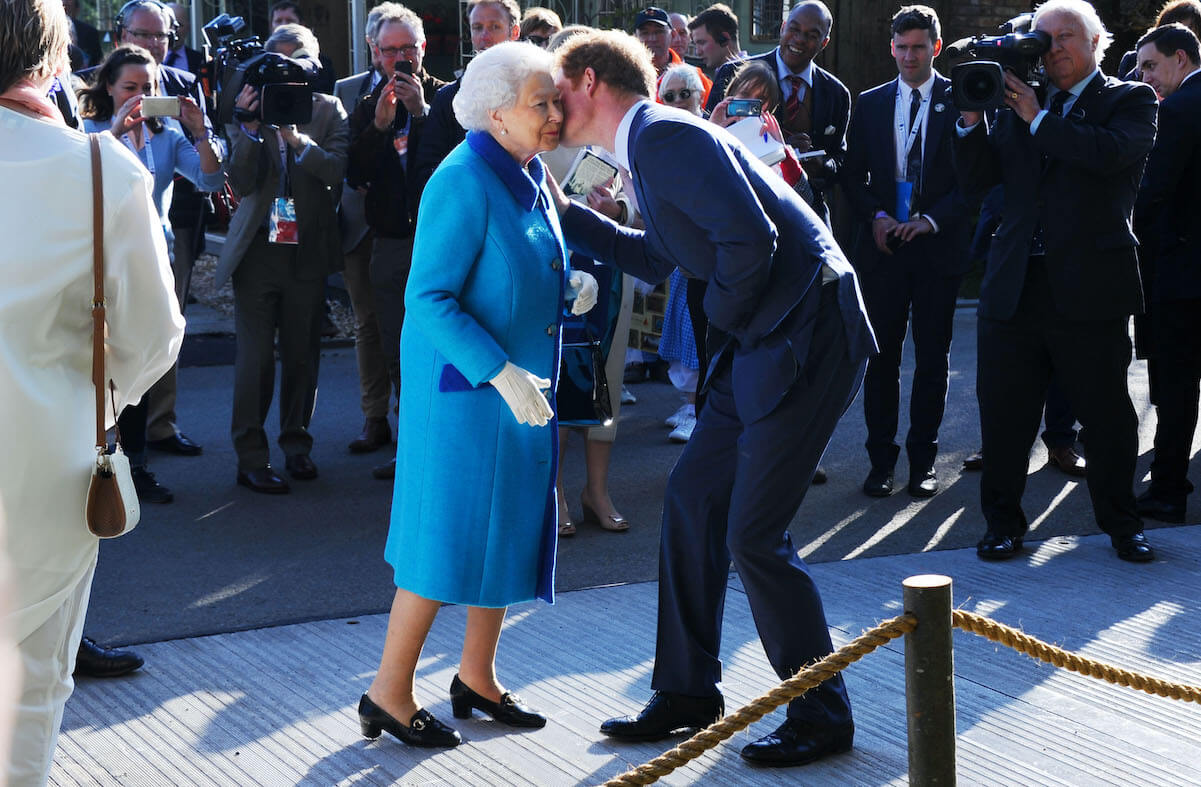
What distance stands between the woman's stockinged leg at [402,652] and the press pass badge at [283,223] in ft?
9.77

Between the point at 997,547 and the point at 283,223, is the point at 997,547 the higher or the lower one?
the lower one

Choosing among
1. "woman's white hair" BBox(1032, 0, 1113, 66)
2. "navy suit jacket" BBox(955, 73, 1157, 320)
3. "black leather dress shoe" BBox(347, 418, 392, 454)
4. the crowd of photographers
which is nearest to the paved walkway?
the crowd of photographers

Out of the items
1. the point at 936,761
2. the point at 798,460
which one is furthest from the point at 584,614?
the point at 936,761

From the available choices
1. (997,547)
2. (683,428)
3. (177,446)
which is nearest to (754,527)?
(997,547)

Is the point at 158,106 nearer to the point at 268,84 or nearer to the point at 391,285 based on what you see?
the point at 268,84

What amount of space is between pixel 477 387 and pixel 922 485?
3539 millimetres

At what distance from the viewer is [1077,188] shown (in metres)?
5.41

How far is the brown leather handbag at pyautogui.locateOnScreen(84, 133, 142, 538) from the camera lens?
8.41ft

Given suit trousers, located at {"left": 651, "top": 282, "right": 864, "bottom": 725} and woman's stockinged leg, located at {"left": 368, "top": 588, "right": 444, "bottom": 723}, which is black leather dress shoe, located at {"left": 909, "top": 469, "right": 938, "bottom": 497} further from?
woman's stockinged leg, located at {"left": 368, "top": 588, "right": 444, "bottom": 723}

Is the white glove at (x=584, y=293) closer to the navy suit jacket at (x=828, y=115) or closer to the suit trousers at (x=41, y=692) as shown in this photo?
the suit trousers at (x=41, y=692)

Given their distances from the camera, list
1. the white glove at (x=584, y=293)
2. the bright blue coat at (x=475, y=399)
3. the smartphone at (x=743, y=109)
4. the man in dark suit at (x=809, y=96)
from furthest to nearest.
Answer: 1. the man in dark suit at (x=809, y=96)
2. the smartphone at (x=743, y=109)
3. the white glove at (x=584, y=293)
4. the bright blue coat at (x=475, y=399)

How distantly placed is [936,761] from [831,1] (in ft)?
37.6

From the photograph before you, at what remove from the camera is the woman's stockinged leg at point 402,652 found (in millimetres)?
3729

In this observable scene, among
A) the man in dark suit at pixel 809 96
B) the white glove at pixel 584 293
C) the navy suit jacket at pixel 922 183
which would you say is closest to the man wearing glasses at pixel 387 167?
the man in dark suit at pixel 809 96
